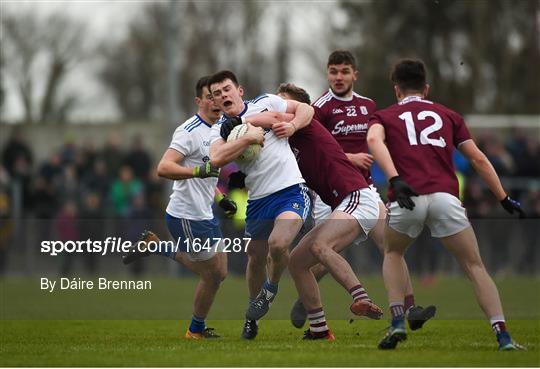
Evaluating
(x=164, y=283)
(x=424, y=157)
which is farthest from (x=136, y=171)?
(x=424, y=157)

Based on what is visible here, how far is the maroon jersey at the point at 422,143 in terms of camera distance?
10328mm

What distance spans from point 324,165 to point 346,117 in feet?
4.69

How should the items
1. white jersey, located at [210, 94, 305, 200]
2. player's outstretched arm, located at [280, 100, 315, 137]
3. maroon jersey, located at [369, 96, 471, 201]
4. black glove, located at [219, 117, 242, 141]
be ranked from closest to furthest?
maroon jersey, located at [369, 96, 471, 201], black glove, located at [219, 117, 242, 141], white jersey, located at [210, 94, 305, 200], player's outstretched arm, located at [280, 100, 315, 137]

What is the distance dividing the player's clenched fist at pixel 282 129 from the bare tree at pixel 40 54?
1456 inches

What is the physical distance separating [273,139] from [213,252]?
4.87 ft

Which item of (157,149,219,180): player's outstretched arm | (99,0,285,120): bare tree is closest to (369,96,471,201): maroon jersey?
(157,149,219,180): player's outstretched arm

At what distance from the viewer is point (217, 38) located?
48250 mm

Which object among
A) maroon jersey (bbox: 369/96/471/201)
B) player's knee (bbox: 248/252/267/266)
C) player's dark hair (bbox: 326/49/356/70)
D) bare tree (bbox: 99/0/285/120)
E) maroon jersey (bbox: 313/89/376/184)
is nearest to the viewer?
maroon jersey (bbox: 369/96/471/201)

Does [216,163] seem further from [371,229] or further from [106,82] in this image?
[106,82]

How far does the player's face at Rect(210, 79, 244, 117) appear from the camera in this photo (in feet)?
38.0

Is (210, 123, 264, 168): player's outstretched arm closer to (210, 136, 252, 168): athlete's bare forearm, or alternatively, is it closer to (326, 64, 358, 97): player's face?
(210, 136, 252, 168): athlete's bare forearm

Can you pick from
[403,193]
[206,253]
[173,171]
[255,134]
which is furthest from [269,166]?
[403,193]

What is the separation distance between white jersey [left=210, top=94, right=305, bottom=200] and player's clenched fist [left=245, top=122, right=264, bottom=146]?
293 mm

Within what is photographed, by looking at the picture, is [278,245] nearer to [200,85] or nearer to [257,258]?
[257,258]
